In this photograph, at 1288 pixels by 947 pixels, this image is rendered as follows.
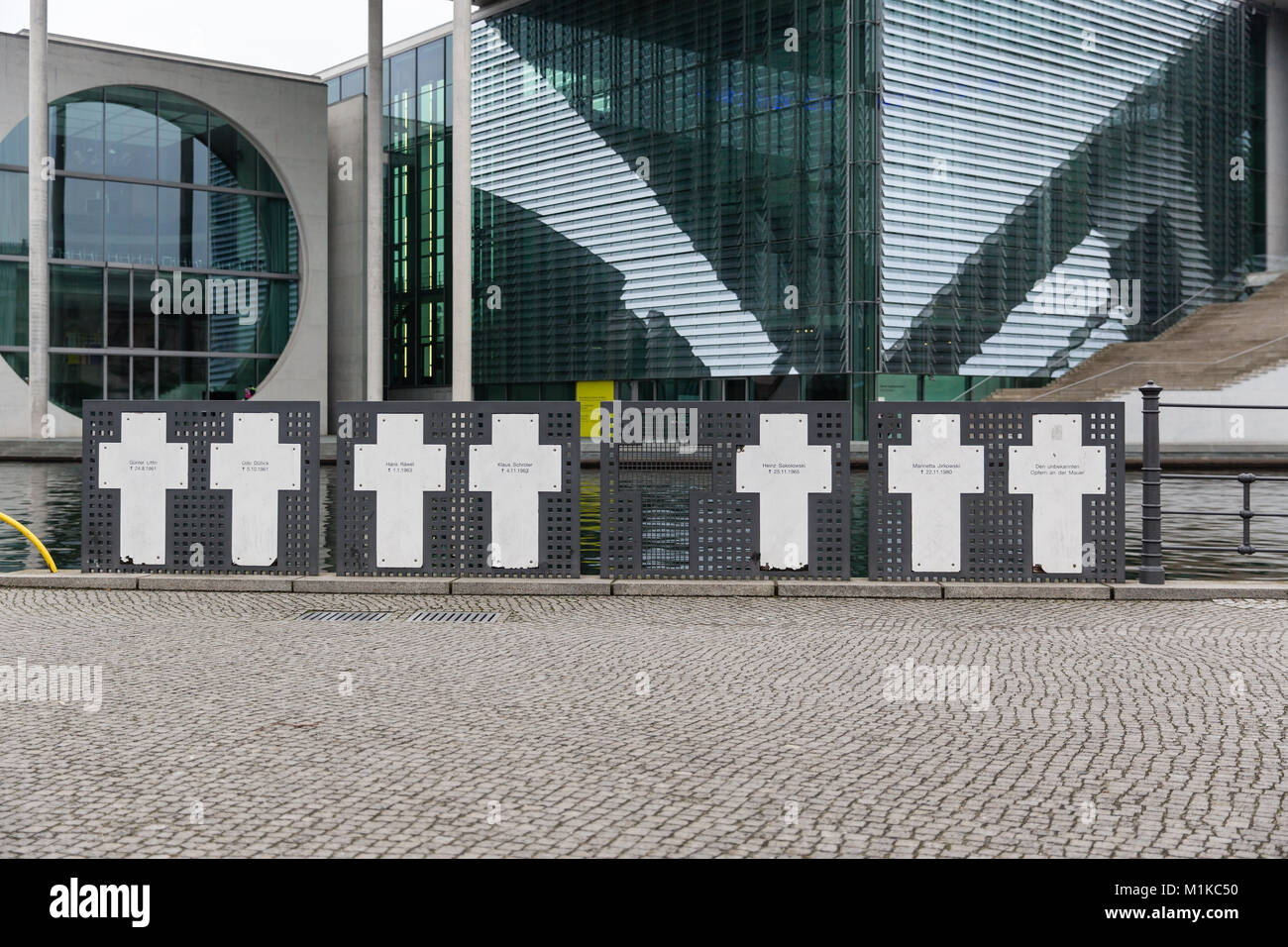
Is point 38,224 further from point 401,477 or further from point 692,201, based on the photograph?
point 401,477

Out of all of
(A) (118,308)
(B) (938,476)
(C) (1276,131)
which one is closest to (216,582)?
(B) (938,476)

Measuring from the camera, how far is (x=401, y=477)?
11570 millimetres

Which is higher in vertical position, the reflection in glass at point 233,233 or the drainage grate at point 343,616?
the reflection in glass at point 233,233

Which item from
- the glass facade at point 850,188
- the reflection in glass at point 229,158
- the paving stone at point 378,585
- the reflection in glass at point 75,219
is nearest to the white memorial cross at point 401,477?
the paving stone at point 378,585

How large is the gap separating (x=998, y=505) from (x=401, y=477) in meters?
4.91

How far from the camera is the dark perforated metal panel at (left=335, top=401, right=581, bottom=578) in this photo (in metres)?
11.4

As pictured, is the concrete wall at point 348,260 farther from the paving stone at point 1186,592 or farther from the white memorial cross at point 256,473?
the paving stone at point 1186,592

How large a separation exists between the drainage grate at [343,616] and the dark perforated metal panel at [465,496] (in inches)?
54.0

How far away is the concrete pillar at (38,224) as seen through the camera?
1608 inches

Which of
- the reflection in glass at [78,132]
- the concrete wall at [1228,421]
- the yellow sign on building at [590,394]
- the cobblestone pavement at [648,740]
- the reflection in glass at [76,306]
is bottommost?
the cobblestone pavement at [648,740]

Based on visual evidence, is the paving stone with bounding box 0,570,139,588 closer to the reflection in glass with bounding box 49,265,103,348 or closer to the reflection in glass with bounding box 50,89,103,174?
the reflection in glass with bounding box 49,265,103,348

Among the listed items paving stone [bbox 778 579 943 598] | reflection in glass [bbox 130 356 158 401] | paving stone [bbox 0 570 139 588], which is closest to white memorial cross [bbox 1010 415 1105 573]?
paving stone [bbox 778 579 943 598]

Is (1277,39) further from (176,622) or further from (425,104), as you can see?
(176,622)
